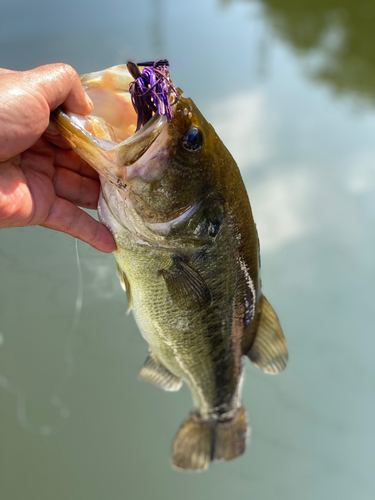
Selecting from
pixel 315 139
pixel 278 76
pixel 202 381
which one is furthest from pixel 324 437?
pixel 278 76

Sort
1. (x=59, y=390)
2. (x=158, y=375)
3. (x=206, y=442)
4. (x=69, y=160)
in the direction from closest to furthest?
(x=69, y=160) < (x=158, y=375) < (x=206, y=442) < (x=59, y=390)

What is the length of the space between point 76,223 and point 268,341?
2.98 ft

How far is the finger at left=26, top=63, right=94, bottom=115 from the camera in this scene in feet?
3.37

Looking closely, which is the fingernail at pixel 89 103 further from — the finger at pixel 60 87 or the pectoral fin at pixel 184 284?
the pectoral fin at pixel 184 284

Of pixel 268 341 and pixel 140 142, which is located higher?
pixel 140 142

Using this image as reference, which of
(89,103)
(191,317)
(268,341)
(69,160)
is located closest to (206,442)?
(268,341)

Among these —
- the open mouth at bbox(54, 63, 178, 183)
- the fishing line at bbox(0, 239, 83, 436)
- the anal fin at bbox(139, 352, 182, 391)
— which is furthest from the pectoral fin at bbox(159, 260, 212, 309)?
the fishing line at bbox(0, 239, 83, 436)

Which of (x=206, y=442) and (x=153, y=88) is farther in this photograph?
(x=206, y=442)

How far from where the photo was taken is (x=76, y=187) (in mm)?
1371

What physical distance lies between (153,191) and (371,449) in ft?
7.93

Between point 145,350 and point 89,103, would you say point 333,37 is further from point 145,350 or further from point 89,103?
point 89,103

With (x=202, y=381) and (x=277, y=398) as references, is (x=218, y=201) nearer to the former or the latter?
(x=202, y=381)

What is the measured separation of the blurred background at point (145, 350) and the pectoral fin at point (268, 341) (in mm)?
1021

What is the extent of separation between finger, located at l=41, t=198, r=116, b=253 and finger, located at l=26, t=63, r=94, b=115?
342 mm
